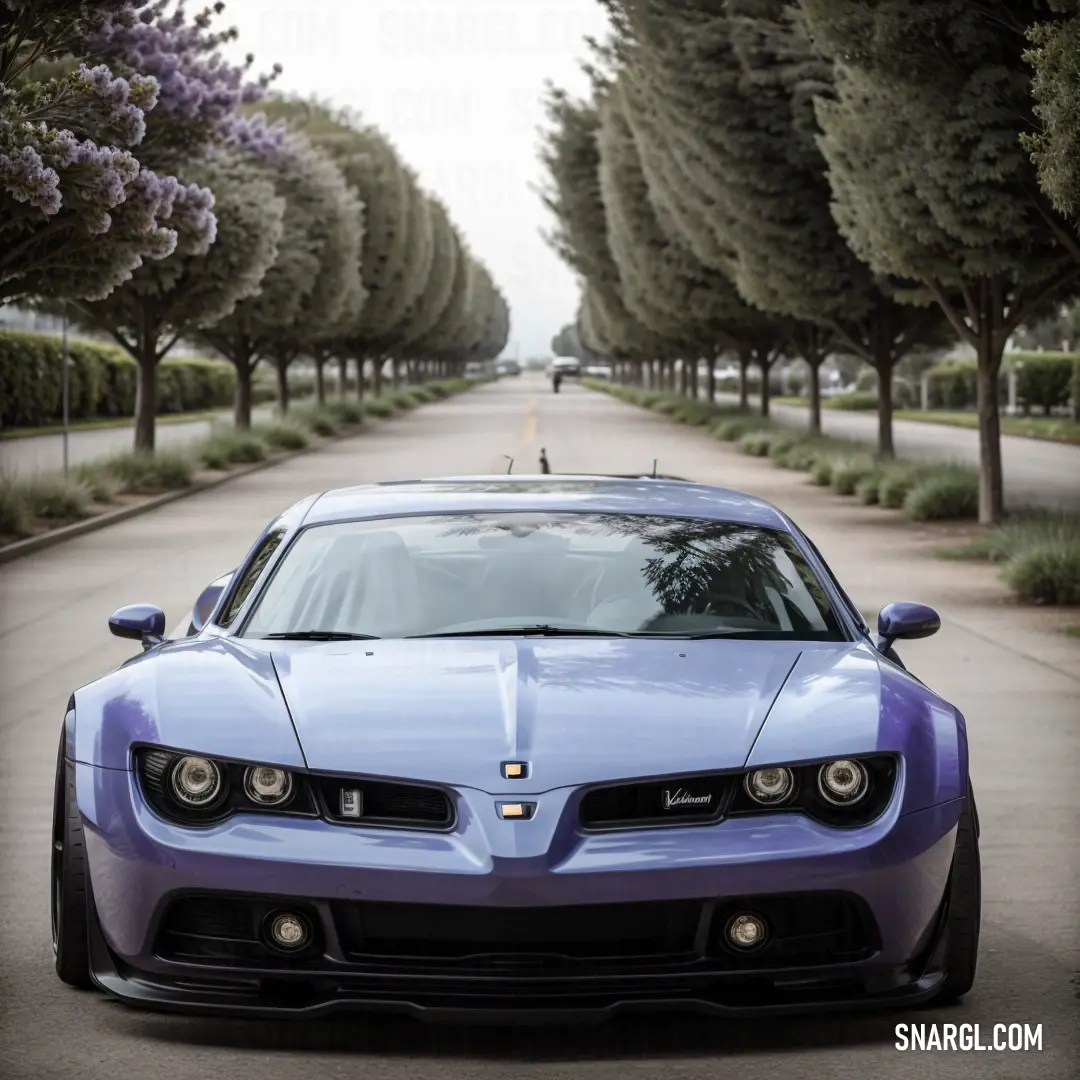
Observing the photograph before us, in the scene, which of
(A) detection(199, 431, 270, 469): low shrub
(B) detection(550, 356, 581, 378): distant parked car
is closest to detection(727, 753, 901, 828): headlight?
(A) detection(199, 431, 270, 469): low shrub

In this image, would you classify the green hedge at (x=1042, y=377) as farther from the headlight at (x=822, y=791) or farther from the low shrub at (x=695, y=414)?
the headlight at (x=822, y=791)

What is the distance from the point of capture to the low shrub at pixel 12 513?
21.5m

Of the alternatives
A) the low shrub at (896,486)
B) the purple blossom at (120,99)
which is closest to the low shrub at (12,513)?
the purple blossom at (120,99)

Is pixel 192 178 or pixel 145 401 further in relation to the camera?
pixel 145 401

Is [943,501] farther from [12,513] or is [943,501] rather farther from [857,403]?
[857,403]

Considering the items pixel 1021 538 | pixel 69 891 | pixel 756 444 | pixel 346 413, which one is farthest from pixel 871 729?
pixel 346 413

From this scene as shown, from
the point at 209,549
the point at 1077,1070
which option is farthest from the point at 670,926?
the point at 209,549

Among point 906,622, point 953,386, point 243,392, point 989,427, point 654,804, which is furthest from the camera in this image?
point 953,386

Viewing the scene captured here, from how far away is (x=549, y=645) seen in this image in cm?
518

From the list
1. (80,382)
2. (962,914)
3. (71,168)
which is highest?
(71,168)

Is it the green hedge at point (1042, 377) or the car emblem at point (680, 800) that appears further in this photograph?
the green hedge at point (1042, 377)

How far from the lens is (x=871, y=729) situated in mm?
4551

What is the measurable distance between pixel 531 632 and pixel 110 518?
1973 cm

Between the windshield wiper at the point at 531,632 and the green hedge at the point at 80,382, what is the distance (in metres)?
31.8
